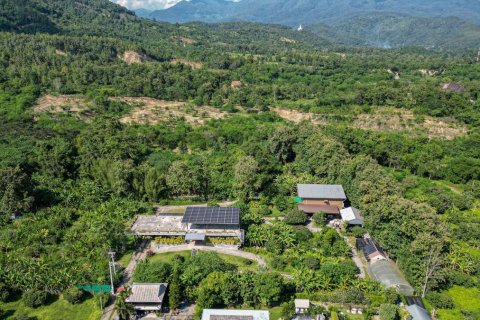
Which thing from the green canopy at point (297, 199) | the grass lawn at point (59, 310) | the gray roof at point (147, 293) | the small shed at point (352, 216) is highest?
the gray roof at point (147, 293)

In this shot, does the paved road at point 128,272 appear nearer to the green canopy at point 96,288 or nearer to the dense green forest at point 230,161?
the green canopy at point 96,288

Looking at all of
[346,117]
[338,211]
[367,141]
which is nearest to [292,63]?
[346,117]

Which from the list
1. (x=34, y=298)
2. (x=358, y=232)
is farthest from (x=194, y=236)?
(x=358, y=232)

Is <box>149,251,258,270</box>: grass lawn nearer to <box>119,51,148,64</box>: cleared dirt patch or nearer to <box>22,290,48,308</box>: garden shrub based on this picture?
<box>22,290,48,308</box>: garden shrub

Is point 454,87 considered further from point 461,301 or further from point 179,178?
point 179,178

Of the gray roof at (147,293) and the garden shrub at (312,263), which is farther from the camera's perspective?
the garden shrub at (312,263)

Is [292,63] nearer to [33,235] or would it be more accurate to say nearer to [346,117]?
[346,117]

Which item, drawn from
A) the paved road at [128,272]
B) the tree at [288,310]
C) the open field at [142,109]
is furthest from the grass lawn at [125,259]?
the open field at [142,109]
